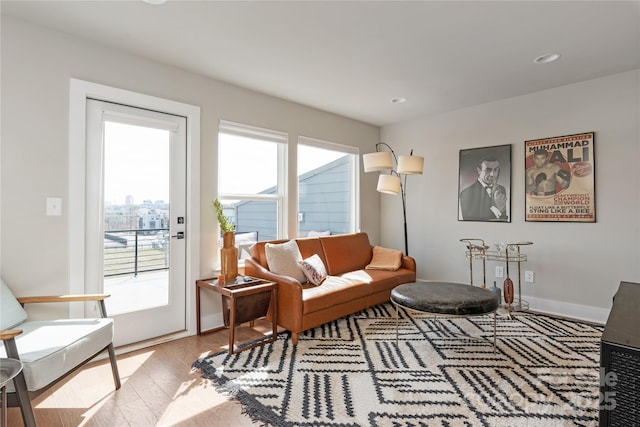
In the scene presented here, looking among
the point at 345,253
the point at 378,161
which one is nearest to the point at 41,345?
the point at 345,253

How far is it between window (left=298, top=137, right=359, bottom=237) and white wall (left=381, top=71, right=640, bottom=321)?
887 mm

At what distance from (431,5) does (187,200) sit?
254 cm

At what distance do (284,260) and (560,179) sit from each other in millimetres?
3100

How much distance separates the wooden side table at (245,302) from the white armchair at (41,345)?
0.84 metres

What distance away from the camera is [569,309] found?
365 centimetres

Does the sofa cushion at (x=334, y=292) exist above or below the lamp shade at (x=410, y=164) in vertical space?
below

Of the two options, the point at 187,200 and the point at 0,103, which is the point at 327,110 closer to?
the point at 187,200

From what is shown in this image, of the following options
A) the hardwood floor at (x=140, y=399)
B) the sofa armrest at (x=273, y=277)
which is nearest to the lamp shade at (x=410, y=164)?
the sofa armrest at (x=273, y=277)

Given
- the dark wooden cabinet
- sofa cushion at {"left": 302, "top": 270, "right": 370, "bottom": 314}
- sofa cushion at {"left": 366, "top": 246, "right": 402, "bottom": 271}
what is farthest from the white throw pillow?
the dark wooden cabinet

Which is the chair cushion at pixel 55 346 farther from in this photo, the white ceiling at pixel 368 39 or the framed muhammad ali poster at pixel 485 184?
the framed muhammad ali poster at pixel 485 184

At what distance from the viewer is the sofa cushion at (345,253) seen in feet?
13.2

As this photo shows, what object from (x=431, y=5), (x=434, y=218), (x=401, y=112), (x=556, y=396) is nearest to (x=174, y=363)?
(x=556, y=396)

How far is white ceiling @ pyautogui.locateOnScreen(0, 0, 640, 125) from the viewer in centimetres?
224

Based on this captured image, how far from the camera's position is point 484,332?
10.4ft
